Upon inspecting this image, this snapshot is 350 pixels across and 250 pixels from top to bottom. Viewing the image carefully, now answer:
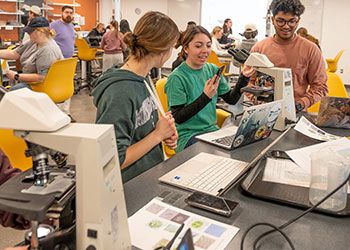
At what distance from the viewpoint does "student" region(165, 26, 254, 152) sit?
2.11m

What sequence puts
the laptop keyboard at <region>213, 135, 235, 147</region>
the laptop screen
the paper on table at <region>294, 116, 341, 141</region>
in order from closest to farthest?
the laptop screen
the laptop keyboard at <region>213, 135, 235, 147</region>
the paper on table at <region>294, 116, 341, 141</region>

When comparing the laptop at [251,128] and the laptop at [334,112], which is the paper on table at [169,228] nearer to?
the laptop at [251,128]

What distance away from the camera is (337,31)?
8594 mm

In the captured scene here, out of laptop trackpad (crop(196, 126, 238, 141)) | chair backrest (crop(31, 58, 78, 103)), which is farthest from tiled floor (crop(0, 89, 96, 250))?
laptop trackpad (crop(196, 126, 238, 141))

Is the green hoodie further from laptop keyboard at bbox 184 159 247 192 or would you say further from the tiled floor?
the tiled floor

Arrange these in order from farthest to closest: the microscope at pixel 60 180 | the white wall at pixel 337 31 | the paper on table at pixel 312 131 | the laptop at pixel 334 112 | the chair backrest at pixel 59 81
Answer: the white wall at pixel 337 31
the chair backrest at pixel 59 81
the laptop at pixel 334 112
the paper on table at pixel 312 131
the microscope at pixel 60 180

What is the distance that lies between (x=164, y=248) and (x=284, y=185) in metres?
0.56

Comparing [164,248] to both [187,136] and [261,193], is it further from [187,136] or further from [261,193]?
[187,136]

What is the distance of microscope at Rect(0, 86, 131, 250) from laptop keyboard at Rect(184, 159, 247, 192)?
0.55 meters

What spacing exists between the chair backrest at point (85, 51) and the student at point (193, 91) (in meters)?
5.30

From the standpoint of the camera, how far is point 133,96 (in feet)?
4.80

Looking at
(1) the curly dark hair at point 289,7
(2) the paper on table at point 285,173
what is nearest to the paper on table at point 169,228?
(2) the paper on table at point 285,173

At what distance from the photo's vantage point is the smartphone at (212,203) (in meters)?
1.08

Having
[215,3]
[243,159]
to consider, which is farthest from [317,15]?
[243,159]
